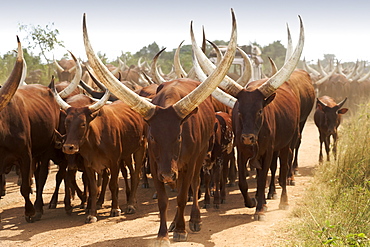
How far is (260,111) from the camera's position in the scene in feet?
22.4

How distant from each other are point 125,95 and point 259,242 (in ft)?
7.51

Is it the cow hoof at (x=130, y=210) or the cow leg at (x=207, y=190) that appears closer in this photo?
the cow leg at (x=207, y=190)

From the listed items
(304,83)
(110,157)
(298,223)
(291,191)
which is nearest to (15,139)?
(110,157)

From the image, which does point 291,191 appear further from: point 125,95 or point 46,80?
point 46,80

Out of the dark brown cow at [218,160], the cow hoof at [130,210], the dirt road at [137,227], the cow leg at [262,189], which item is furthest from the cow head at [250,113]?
the cow hoof at [130,210]

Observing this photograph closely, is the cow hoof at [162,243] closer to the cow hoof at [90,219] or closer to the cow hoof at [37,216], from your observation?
the cow hoof at [90,219]

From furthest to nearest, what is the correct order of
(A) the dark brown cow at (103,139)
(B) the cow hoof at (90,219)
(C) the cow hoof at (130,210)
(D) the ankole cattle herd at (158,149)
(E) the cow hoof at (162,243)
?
(C) the cow hoof at (130,210), (B) the cow hoof at (90,219), (A) the dark brown cow at (103,139), (E) the cow hoof at (162,243), (D) the ankole cattle herd at (158,149)

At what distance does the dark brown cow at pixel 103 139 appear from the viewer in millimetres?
7160

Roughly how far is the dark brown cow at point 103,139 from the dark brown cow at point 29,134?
73cm

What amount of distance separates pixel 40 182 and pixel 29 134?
89cm

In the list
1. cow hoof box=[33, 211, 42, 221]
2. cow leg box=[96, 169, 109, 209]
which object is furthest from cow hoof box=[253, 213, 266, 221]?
cow hoof box=[33, 211, 42, 221]

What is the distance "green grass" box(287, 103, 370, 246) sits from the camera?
17.1 ft

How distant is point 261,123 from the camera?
22.6 ft

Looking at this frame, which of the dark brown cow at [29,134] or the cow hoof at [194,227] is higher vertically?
the dark brown cow at [29,134]
